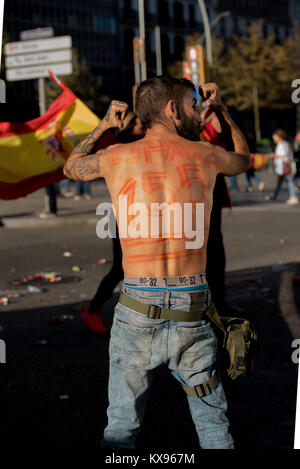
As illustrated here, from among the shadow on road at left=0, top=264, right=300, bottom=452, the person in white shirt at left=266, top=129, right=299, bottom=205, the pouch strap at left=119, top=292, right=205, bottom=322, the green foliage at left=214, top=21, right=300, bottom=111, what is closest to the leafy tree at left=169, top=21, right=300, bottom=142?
the green foliage at left=214, top=21, right=300, bottom=111

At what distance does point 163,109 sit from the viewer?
2.95 meters

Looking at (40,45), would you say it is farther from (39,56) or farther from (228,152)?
(228,152)

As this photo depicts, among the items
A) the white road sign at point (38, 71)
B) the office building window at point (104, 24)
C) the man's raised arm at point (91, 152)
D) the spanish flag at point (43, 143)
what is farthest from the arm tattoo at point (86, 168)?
the office building window at point (104, 24)

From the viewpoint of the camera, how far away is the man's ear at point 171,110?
2.94 m

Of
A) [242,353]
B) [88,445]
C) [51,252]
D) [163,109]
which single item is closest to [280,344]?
[88,445]

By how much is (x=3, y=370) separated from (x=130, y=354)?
2.65m

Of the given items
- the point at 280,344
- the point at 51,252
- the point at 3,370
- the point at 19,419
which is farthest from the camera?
the point at 51,252

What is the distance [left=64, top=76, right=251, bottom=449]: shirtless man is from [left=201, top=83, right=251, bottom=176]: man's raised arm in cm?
2

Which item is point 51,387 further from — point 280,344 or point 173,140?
point 173,140

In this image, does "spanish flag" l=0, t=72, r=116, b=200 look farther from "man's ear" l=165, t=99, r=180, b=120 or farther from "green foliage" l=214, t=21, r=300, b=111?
"green foliage" l=214, t=21, r=300, b=111

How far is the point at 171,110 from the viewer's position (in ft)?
9.67

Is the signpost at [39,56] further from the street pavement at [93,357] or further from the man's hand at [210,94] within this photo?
the man's hand at [210,94]

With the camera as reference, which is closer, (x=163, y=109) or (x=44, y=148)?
(x=163, y=109)

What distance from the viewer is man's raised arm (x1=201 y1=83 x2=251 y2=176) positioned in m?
3.01
